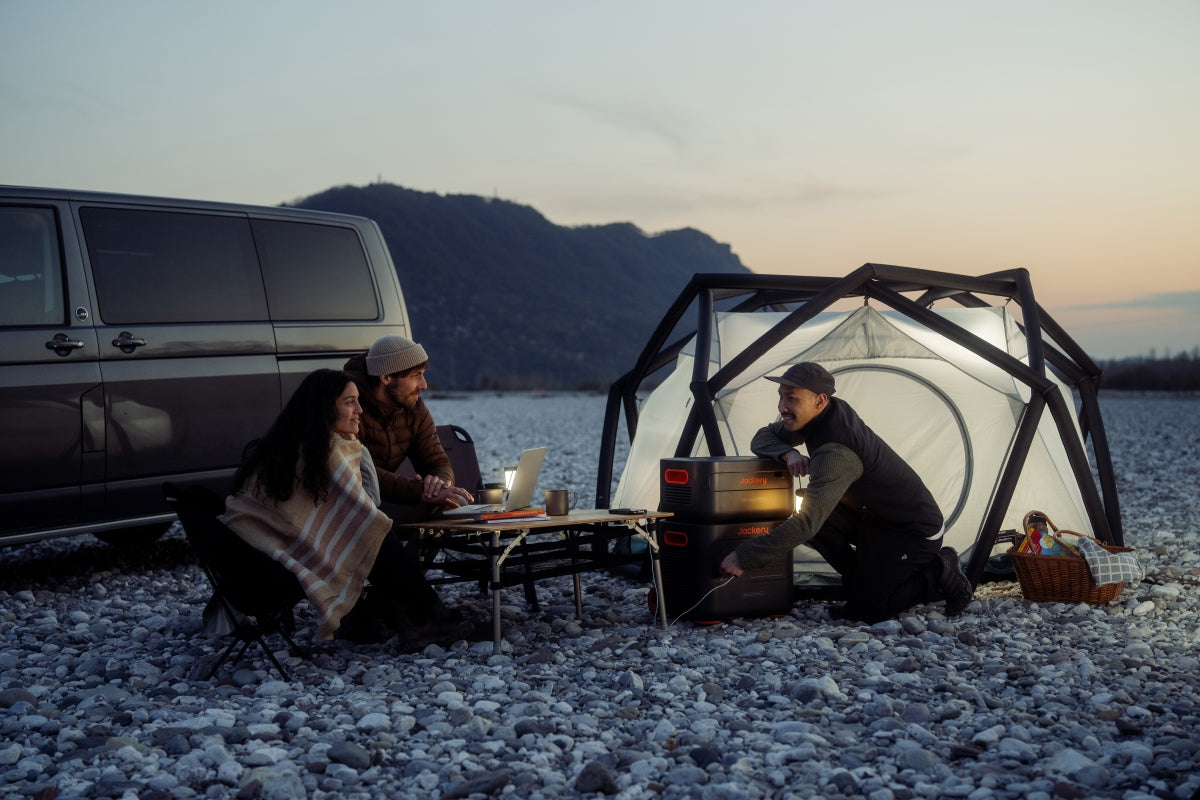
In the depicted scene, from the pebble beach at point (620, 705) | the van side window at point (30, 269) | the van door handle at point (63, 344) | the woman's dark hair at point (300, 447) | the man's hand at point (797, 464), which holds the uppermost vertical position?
the van side window at point (30, 269)

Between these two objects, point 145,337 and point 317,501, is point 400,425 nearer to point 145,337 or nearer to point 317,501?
point 317,501

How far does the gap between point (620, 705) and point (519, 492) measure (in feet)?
4.74

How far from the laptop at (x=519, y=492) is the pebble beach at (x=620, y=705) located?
2.15ft

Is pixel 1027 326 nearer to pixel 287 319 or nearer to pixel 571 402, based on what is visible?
pixel 287 319

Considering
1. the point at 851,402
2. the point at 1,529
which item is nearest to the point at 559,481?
the point at 851,402

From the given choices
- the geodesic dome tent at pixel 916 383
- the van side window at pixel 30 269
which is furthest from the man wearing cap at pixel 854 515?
the van side window at pixel 30 269

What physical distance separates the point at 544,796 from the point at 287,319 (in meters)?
4.64

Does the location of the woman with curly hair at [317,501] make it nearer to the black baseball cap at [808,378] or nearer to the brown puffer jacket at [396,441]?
the brown puffer jacket at [396,441]

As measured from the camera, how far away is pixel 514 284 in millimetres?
109375

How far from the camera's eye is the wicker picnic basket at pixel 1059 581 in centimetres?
609

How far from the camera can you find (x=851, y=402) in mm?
7855

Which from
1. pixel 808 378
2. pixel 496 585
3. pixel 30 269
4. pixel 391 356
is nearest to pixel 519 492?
pixel 496 585

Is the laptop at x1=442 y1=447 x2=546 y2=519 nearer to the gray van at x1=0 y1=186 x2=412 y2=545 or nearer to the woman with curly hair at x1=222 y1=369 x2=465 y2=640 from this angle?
the woman with curly hair at x1=222 y1=369 x2=465 y2=640

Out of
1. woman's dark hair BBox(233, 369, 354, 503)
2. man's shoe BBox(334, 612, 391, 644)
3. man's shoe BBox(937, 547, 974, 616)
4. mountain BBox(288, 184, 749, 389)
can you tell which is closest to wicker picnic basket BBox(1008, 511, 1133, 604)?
man's shoe BBox(937, 547, 974, 616)
